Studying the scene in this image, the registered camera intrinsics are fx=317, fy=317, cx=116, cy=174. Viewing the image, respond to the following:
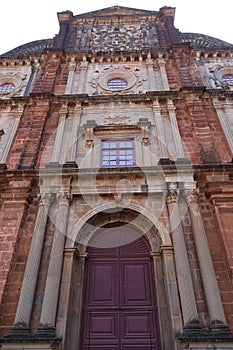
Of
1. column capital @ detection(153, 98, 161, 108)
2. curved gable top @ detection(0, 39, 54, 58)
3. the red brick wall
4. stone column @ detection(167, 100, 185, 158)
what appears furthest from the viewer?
curved gable top @ detection(0, 39, 54, 58)

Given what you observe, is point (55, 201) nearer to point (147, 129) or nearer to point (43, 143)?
point (43, 143)

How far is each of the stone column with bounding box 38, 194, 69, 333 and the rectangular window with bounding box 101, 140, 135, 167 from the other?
2.41 meters

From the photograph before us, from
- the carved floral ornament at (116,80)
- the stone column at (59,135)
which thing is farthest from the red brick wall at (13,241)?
the carved floral ornament at (116,80)

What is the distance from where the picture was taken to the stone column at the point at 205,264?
293 inches

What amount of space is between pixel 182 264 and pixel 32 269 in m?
3.91

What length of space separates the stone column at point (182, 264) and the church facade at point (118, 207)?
3 centimetres

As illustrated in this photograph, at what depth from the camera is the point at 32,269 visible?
8281mm

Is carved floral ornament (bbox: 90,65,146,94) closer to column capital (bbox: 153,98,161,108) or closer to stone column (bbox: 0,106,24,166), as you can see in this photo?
column capital (bbox: 153,98,161,108)

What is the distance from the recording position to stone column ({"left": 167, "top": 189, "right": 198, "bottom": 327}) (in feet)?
24.3

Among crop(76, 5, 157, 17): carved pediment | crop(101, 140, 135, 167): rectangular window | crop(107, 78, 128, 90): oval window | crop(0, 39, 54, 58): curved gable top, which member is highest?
crop(76, 5, 157, 17): carved pediment

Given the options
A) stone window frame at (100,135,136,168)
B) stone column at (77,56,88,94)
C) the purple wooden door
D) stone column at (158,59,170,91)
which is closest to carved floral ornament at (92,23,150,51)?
stone column at (77,56,88,94)

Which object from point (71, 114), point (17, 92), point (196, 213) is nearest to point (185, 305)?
point (196, 213)

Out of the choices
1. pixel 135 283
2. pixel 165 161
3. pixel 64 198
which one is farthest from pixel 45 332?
pixel 165 161

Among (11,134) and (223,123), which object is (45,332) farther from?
(223,123)
